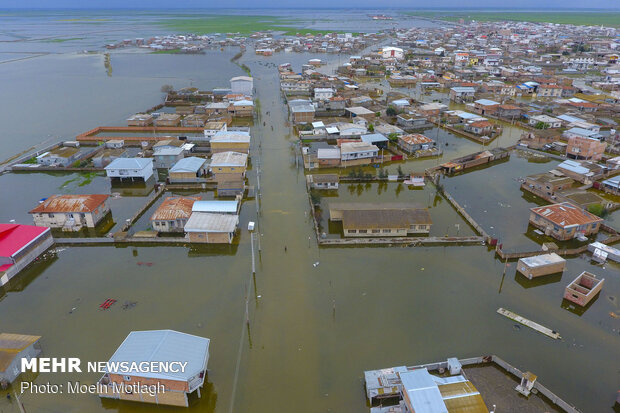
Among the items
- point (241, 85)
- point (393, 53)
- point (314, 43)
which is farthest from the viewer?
point (314, 43)

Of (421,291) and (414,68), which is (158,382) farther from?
(414,68)

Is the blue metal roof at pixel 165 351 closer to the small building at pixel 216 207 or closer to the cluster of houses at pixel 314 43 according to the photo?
the small building at pixel 216 207

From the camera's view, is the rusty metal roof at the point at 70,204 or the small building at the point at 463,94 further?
the small building at the point at 463,94

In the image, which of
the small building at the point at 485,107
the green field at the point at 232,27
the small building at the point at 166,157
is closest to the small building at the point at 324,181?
the small building at the point at 166,157

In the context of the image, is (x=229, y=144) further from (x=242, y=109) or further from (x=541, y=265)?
(x=541, y=265)

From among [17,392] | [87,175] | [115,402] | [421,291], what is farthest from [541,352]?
[87,175]

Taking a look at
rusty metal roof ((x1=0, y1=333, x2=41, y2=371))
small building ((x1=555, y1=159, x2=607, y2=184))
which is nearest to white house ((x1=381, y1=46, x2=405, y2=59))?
small building ((x1=555, y1=159, x2=607, y2=184))

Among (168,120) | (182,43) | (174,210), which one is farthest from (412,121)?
(182,43)
